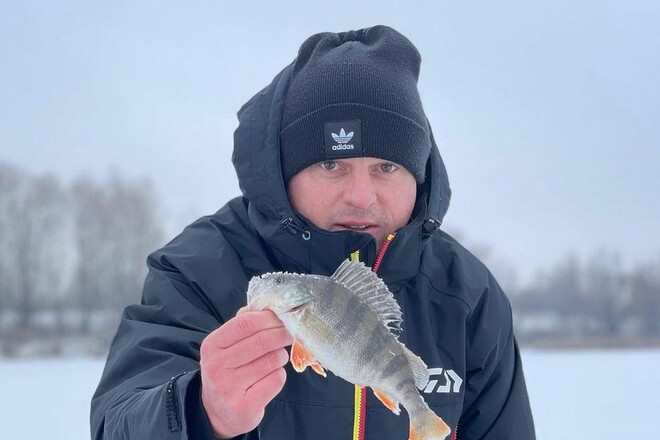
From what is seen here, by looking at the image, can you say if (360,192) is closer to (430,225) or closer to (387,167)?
(387,167)

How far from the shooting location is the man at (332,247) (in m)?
2.68

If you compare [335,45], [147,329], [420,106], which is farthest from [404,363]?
[335,45]

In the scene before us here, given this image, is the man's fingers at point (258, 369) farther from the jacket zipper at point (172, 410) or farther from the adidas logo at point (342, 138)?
the adidas logo at point (342, 138)

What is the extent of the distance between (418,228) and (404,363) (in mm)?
848

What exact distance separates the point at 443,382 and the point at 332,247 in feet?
2.32

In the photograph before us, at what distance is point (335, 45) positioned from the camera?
320 centimetres

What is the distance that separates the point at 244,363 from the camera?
1947mm

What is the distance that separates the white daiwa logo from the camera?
2918 millimetres

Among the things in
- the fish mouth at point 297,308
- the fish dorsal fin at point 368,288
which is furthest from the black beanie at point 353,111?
the fish mouth at point 297,308

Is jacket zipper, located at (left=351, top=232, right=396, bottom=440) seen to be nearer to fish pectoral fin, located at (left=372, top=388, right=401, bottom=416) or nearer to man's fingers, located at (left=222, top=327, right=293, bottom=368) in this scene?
fish pectoral fin, located at (left=372, top=388, right=401, bottom=416)

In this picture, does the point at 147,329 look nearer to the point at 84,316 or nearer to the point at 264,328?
the point at 264,328

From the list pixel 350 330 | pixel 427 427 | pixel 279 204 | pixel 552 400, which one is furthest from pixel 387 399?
pixel 552 400

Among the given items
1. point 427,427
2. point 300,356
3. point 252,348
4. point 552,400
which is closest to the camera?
point 252,348

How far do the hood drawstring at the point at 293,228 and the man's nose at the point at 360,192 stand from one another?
192 millimetres
